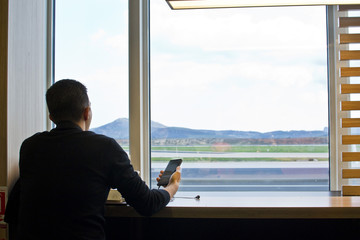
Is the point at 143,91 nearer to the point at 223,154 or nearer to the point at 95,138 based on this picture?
the point at 223,154

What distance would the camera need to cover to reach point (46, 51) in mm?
2334

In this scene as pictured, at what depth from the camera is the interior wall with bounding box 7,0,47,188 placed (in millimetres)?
1808

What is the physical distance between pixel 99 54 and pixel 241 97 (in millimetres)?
1033

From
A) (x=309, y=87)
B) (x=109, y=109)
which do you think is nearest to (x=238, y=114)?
(x=309, y=87)

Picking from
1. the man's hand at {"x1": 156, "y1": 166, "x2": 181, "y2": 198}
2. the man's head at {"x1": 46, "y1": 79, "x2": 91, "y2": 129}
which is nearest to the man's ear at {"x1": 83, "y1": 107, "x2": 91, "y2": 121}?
the man's head at {"x1": 46, "y1": 79, "x2": 91, "y2": 129}

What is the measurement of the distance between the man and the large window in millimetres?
923

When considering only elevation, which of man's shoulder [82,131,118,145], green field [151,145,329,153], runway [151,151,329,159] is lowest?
runway [151,151,329,159]

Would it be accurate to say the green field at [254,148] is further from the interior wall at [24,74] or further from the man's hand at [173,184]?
the interior wall at [24,74]

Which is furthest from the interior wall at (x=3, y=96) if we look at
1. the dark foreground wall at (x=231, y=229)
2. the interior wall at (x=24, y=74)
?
the dark foreground wall at (x=231, y=229)

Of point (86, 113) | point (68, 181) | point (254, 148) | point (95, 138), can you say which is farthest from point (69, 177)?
point (254, 148)

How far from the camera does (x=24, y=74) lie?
1950 millimetres

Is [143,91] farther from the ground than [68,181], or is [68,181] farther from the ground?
[143,91]

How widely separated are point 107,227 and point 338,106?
1.62 meters

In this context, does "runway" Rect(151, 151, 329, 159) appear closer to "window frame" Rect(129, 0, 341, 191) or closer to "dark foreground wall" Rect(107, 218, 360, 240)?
"window frame" Rect(129, 0, 341, 191)
